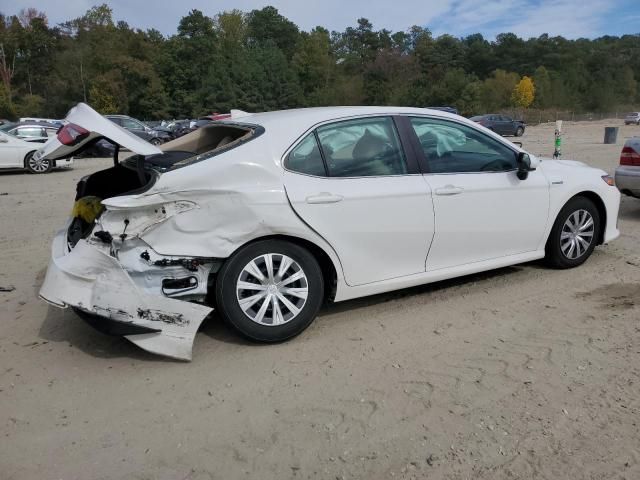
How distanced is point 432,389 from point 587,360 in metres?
1.08

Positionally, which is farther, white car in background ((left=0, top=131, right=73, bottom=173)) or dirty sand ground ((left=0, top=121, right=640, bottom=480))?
white car in background ((left=0, top=131, right=73, bottom=173))

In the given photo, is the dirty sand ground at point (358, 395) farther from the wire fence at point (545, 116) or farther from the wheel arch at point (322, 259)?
the wire fence at point (545, 116)

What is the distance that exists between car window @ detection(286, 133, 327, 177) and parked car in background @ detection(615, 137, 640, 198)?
18.0ft

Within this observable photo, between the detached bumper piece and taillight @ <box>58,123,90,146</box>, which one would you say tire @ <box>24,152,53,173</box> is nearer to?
taillight @ <box>58,123,90,146</box>

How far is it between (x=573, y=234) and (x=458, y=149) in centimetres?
153

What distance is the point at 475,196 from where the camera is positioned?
4535 mm

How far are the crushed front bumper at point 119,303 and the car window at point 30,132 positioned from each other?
661 inches

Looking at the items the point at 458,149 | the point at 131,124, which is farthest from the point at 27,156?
the point at 458,149

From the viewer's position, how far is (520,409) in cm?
308

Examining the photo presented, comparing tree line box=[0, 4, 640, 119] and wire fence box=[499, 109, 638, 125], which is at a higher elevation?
tree line box=[0, 4, 640, 119]

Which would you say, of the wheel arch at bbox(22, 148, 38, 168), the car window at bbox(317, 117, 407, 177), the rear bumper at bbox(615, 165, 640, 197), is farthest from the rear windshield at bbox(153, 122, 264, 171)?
the wheel arch at bbox(22, 148, 38, 168)

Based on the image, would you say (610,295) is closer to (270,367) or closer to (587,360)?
(587,360)

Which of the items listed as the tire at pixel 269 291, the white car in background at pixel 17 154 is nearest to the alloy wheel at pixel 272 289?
the tire at pixel 269 291

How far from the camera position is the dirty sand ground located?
2723 mm
